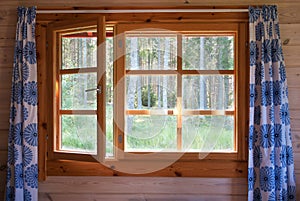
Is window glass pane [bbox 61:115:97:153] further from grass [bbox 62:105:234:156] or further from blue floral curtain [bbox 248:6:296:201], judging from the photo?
blue floral curtain [bbox 248:6:296:201]

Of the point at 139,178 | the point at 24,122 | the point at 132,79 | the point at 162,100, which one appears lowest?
the point at 139,178

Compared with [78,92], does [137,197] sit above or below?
below

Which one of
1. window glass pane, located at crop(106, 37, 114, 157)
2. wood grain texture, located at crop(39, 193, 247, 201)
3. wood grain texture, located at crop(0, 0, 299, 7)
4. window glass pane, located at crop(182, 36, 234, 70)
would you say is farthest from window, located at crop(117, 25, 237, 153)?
wood grain texture, located at crop(39, 193, 247, 201)

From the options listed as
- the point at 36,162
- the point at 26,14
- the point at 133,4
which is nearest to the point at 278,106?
the point at 133,4

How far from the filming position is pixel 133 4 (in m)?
2.54

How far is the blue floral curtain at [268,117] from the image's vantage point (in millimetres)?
2359

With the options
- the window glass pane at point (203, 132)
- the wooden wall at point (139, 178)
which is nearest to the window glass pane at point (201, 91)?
the window glass pane at point (203, 132)

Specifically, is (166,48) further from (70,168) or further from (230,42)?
(70,168)

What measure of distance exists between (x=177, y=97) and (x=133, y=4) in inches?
33.4

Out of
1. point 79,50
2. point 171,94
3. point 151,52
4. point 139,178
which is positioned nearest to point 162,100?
point 171,94

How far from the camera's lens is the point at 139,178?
2.54m

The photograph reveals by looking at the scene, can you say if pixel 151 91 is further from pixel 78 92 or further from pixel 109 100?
pixel 78 92

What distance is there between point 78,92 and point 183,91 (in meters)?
0.85

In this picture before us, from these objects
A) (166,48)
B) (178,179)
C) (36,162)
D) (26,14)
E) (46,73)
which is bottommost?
(178,179)
